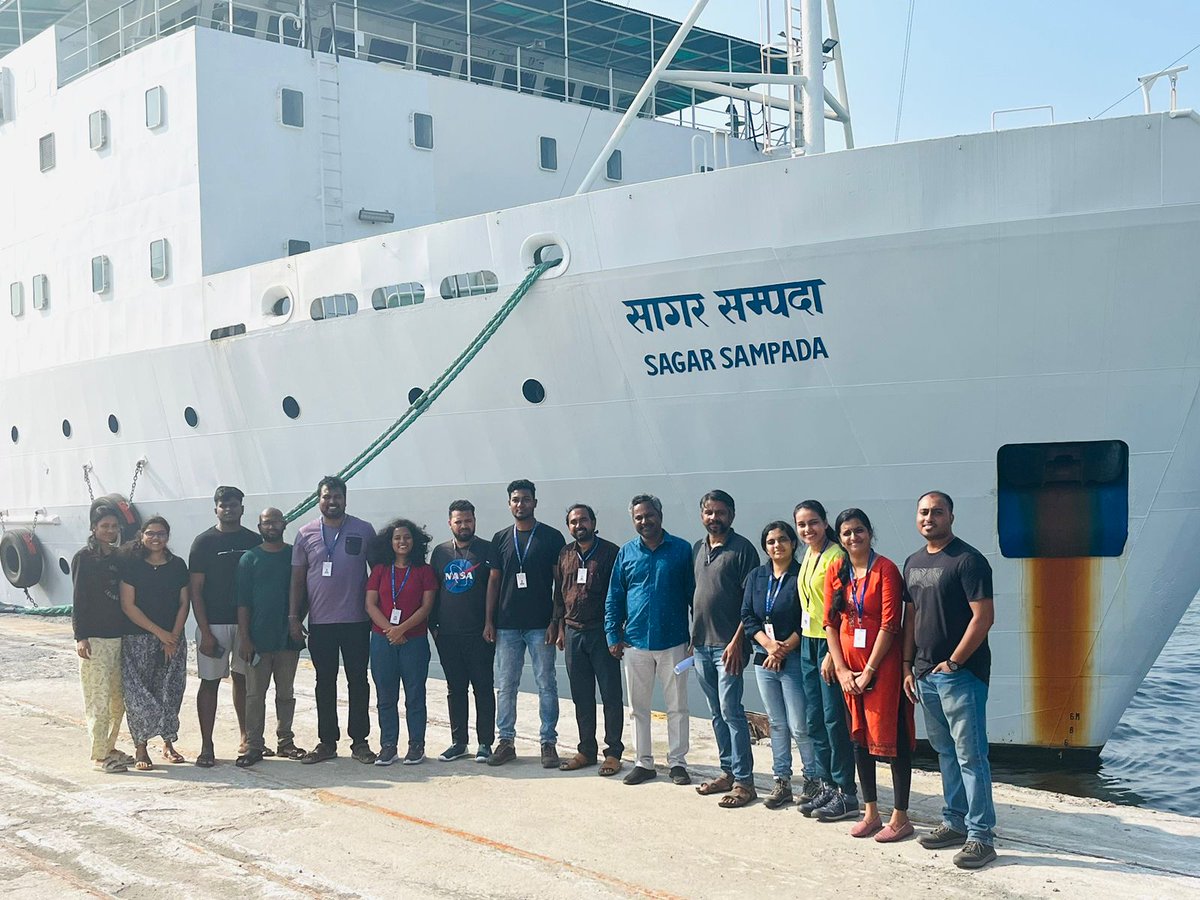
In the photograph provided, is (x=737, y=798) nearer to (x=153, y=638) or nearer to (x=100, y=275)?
(x=153, y=638)

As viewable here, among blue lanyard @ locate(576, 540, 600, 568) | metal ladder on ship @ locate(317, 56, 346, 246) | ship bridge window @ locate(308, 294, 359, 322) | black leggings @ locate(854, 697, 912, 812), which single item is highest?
metal ladder on ship @ locate(317, 56, 346, 246)

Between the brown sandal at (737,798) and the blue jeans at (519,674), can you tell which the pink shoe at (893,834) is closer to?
the brown sandal at (737,798)

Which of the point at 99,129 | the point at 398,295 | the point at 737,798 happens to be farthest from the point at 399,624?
the point at 99,129

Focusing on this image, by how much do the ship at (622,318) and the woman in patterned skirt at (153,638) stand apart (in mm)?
3214

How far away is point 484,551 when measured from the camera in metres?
6.81

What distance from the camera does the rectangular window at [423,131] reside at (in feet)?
43.8

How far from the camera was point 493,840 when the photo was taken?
5.36 metres

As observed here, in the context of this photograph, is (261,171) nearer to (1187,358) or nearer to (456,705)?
(456,705)

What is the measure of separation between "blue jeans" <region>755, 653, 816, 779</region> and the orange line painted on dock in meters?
1.25

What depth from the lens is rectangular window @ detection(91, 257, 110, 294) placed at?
1360cm

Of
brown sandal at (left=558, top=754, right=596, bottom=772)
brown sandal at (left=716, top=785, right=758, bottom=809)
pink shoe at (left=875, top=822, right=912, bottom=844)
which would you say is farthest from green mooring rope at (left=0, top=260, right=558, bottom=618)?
pink shoe at (left=875, top=822, right=912, bottom=844)

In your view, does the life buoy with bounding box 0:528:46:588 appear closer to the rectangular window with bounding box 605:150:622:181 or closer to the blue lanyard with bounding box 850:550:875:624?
the rectangular window with bounding box 605:150:622:181

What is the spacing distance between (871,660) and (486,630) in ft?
8.07

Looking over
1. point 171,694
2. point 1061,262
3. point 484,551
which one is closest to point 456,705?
point 484,551
